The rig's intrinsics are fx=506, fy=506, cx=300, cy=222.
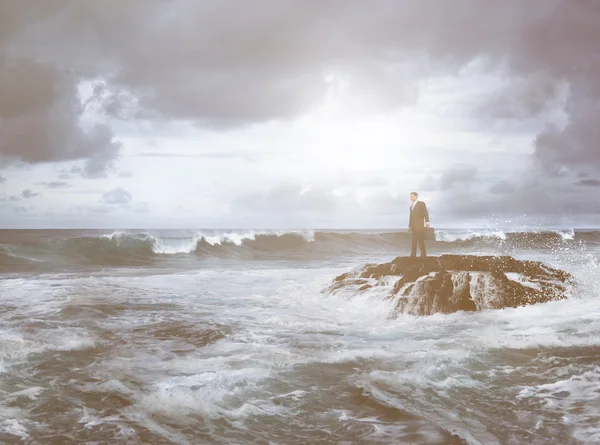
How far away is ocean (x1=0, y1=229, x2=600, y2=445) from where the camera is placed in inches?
190

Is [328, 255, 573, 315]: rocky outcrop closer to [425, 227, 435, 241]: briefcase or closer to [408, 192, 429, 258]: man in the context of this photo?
[425, 227, 435, 241]: briefcase

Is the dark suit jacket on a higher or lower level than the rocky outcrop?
higher

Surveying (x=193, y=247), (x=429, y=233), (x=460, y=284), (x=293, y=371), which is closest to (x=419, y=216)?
(x=429, y=233)

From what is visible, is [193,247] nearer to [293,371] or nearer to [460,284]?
[460,284]

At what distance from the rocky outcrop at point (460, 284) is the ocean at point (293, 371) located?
0.38 metres

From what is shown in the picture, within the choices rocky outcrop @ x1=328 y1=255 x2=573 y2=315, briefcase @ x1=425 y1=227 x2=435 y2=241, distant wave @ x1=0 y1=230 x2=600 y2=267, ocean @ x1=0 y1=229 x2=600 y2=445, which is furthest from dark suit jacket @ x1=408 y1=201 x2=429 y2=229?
distant wave @ x1=0 y1=230 x2=600 y2=267

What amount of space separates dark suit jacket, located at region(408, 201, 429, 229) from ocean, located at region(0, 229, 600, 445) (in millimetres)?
2894

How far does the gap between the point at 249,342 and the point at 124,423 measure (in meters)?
3.63

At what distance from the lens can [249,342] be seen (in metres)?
8.43

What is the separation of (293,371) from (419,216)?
8154mm

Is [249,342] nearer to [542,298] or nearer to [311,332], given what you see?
[311,332]

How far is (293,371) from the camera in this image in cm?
672

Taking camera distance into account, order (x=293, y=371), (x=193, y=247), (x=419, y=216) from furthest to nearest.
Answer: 1. (x=193, y=247)
2. (x=419, y=216)
3. (x=293, y=371)

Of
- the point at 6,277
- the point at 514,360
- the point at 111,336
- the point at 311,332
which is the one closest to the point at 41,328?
the point at 111,336
